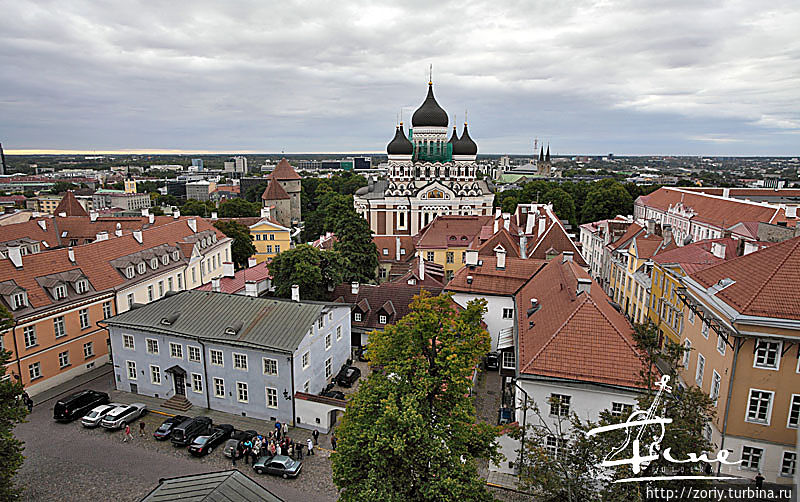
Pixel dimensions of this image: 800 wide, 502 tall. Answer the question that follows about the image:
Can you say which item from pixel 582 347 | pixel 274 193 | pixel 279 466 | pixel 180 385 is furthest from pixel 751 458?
pixel 274 193

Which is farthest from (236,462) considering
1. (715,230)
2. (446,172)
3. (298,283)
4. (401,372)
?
(446,172)

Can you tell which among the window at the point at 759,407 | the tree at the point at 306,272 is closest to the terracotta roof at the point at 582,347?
the window at the point at 759,407

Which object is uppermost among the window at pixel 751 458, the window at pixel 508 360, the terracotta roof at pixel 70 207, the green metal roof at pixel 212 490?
the terracotta roof at pixel 70 207

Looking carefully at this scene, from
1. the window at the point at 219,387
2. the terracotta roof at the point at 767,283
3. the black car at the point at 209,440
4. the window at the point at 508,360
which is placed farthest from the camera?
the window at the point at 219,387

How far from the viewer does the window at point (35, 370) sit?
2606 cm

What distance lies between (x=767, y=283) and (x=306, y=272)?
26.5m

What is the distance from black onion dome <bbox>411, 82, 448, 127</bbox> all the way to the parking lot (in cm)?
6492

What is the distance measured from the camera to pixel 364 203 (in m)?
76.7

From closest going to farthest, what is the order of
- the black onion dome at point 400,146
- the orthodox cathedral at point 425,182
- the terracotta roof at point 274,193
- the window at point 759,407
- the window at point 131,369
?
the window at point 759,407 < the window at point 131,369 < the orthodox cathedral at point 425,182 < the black onion dome at point 400,146 < the terracotta roof at point 274,193

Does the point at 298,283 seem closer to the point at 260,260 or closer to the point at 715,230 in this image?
the point at 260,260

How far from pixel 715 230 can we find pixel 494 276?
128 ft

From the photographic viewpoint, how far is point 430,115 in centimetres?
8000

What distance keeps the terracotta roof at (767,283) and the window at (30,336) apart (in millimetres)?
33783

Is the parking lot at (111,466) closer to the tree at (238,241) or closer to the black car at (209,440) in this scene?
the black car at (209,440)
